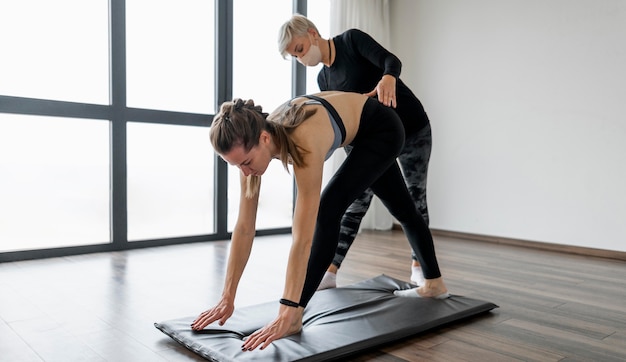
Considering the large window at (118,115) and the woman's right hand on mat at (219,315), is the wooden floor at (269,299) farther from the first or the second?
the large window at (118,115)

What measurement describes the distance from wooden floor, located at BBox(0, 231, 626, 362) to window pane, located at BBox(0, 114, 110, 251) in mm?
255

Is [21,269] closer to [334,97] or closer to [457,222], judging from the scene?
[334,97]

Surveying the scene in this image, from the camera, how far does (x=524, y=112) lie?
3.93 metres

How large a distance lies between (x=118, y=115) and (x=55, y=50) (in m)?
0.55

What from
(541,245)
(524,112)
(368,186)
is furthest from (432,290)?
(524,112)

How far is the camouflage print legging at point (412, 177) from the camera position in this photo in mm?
2303

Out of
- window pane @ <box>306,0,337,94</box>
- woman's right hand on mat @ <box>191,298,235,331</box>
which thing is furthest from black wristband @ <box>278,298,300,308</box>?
window pane @ <box>306,0,337,94</box>

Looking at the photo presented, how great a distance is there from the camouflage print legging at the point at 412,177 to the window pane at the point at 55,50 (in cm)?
203

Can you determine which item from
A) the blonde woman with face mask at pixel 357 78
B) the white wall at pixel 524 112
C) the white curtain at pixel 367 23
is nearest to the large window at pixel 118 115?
the white curtain at pixel 367 23

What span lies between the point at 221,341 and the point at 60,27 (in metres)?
2.61

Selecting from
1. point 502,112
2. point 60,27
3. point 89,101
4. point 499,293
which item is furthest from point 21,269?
point 502,112

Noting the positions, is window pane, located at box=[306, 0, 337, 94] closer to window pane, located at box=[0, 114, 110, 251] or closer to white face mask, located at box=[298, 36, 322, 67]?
window pane, located at box=[0, 114, 110, 251]

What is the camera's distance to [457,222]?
4.36 m

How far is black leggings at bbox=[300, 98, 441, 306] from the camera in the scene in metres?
1.57
